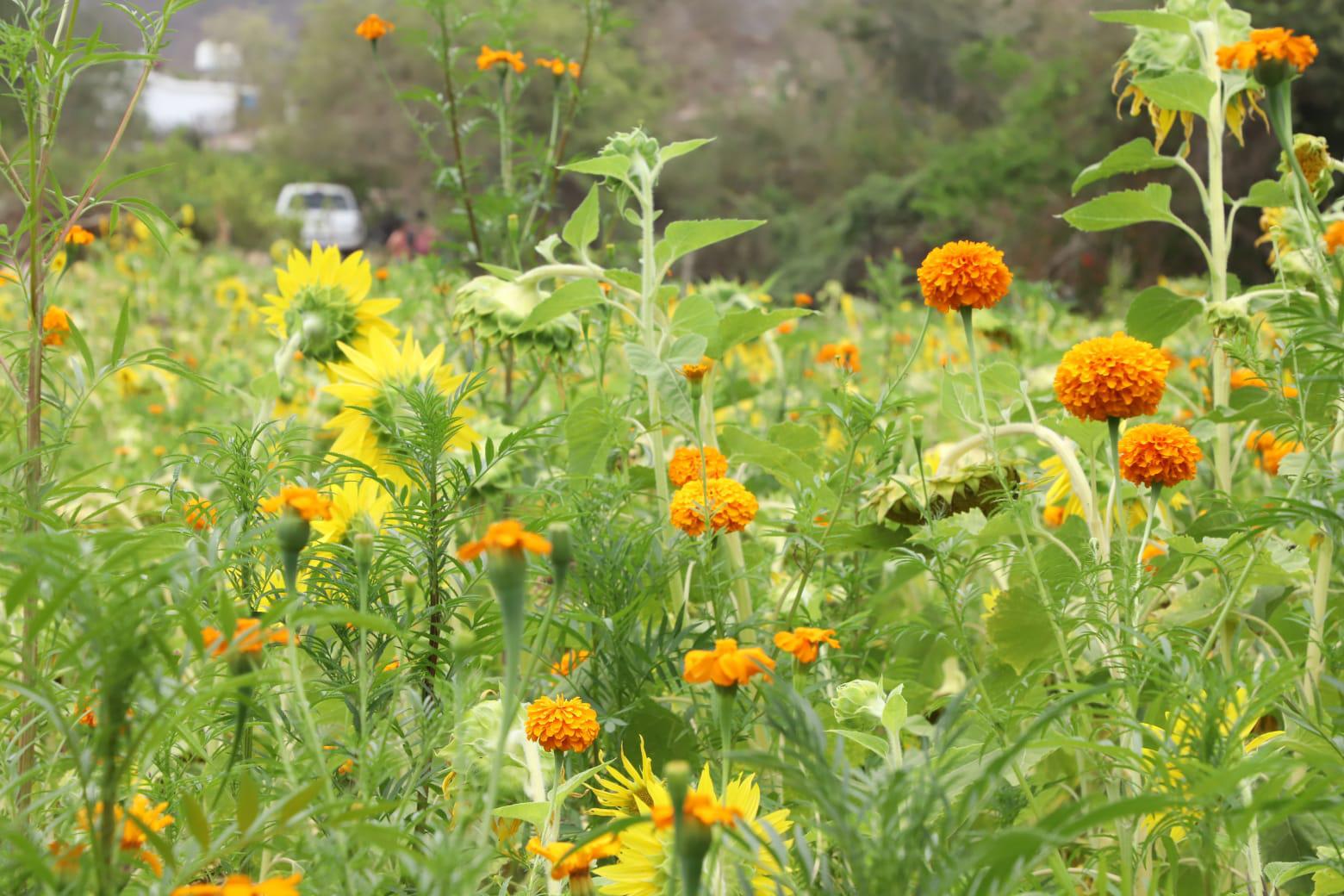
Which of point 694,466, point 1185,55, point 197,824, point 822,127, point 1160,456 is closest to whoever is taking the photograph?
point 197,824

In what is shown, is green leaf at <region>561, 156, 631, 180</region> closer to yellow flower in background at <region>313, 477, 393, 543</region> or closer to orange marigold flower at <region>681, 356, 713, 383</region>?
orange marigold flower at <region>681, 356, 713, 383</region>

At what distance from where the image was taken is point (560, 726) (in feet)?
2.15

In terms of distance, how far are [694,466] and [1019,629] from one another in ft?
0.97

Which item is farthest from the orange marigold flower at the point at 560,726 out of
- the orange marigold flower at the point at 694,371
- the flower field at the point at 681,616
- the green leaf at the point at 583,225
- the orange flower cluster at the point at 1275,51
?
the orange flower cluster at the point at 1275,51

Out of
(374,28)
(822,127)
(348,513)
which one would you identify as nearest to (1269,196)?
(348,513)

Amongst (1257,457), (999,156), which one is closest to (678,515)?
(1257,457)

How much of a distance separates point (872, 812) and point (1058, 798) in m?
0.46

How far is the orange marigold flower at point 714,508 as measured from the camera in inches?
32.1

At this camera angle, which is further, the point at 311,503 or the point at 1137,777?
the point at 1137,777

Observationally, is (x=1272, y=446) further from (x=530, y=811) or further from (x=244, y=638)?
(x=244, y=638)

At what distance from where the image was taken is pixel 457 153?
1784 millimetres

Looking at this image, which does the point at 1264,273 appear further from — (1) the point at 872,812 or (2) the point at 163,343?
(1) the point at 872,812

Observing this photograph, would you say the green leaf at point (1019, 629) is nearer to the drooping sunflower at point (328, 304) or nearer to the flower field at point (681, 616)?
the flower field at point (681, 616)

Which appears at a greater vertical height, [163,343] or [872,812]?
[872,812]
